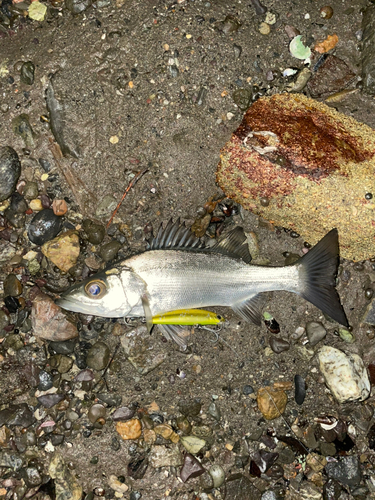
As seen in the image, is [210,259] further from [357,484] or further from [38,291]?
[357,484]

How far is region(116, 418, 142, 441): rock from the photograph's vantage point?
433cm

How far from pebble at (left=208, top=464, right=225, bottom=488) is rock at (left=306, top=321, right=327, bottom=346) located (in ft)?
5.65

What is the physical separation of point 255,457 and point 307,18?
16.6ft

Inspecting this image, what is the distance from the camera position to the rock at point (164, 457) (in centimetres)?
433

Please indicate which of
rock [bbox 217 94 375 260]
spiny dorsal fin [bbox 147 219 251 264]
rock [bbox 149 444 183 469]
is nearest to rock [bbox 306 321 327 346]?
rock [bbox 217 94 375 260]

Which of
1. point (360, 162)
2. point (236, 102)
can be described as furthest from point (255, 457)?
point (236, 102)

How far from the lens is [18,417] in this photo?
4.34 meters

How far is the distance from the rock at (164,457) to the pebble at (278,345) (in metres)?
1.57

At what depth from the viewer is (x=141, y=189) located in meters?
4.49

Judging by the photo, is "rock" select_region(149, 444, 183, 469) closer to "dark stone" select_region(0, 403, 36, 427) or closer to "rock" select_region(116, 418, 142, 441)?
"rock" select_region(116, 418, 142, 441)

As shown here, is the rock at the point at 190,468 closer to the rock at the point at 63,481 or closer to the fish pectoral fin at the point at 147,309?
the rock at the point at 63,481

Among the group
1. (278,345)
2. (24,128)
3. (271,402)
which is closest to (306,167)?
(278,345)

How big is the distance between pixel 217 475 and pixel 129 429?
3.58 feet

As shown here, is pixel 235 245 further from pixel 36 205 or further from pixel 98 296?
pixel 36 205
